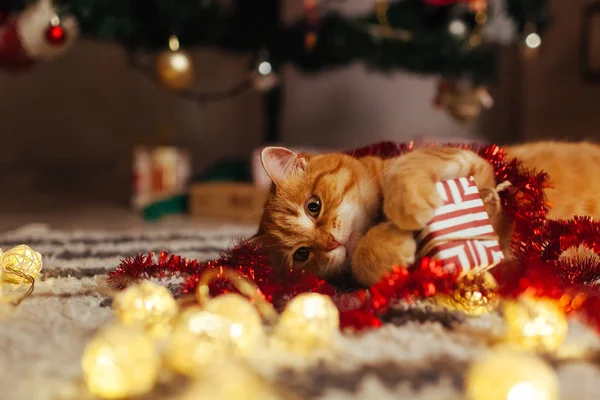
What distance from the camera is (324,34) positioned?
2.12m

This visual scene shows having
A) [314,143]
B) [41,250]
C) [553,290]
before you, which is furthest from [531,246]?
[314,143]

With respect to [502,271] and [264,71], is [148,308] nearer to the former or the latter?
[502,271]

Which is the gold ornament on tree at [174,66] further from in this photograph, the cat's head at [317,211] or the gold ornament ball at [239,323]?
the gold ornament ball at [239,323]

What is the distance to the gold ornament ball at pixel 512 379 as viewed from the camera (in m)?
0.43

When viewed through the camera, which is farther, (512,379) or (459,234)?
(459,234)

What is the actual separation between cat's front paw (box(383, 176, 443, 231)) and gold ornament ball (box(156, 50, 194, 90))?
50.0 inches

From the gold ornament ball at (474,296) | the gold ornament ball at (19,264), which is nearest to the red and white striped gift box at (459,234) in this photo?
the gold ornament ball at (474,296)

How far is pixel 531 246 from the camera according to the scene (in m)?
0.82

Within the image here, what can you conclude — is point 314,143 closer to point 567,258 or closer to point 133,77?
point 133,77

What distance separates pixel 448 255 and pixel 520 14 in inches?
72.2

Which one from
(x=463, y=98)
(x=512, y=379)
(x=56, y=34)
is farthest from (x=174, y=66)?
(x=512, y=379)

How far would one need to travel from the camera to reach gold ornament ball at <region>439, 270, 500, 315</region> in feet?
2.35

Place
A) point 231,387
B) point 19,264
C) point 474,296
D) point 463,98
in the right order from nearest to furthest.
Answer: point 231,387 < point 474,296 < point 19,264 < point 463,98

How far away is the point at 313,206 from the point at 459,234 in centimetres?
26
